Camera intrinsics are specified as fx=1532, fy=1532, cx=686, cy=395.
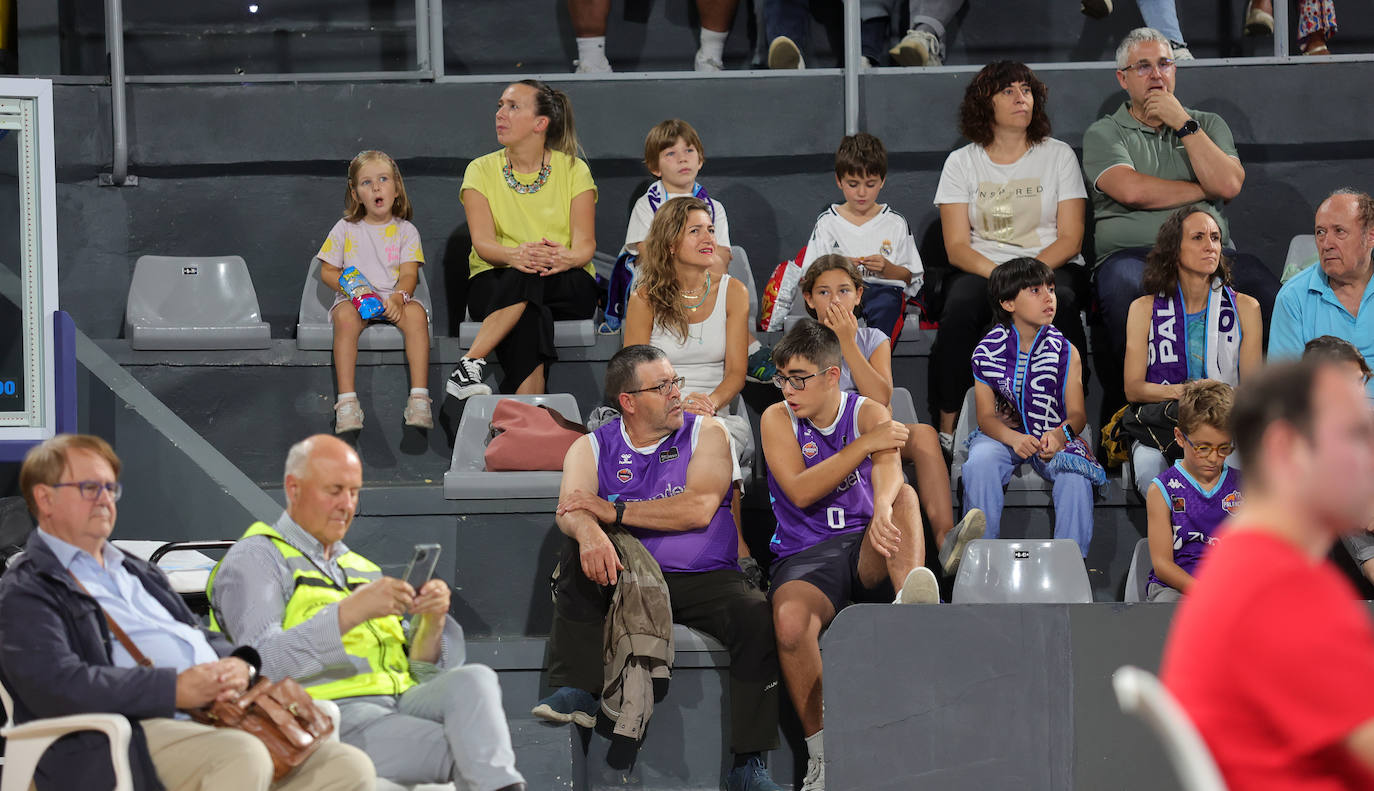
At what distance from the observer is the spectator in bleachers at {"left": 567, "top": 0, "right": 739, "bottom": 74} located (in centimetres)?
660

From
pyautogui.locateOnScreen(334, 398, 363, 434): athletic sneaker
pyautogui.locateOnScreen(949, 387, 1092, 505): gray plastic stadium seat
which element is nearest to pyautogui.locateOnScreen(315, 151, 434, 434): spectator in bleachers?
pyautogui.locateOnScreen(334, 398, 363, 434): athletic sneaker

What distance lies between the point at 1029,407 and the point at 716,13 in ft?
8.80

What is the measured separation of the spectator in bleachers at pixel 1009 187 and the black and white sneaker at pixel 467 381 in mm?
1659

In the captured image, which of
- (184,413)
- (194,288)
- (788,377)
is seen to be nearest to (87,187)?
(194,288)

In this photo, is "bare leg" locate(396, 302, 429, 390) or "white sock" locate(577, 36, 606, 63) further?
"white sock" locate(577, 36, 606, 63)

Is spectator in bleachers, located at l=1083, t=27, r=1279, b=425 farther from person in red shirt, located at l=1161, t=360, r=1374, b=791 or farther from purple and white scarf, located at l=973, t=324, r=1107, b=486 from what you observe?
person in red shirt, located at l=1161, t=360, r=1374, b=791

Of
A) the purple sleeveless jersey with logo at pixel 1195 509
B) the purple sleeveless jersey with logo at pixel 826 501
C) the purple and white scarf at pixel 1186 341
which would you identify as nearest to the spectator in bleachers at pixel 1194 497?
the purple sleeveless jersey with logo at pixel 1195 509

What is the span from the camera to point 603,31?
665 centimetres

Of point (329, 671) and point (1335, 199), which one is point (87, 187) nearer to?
point (329, 671)

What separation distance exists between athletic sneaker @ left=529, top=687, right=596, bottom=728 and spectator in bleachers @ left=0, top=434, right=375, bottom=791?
1018 mm

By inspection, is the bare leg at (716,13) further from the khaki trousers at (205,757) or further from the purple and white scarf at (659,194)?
the khaki trousers at (205,757)

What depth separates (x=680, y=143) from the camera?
560 centimetres

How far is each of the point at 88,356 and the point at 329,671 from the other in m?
2.33

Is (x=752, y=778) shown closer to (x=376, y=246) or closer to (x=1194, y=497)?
(x=1194, y=497)
